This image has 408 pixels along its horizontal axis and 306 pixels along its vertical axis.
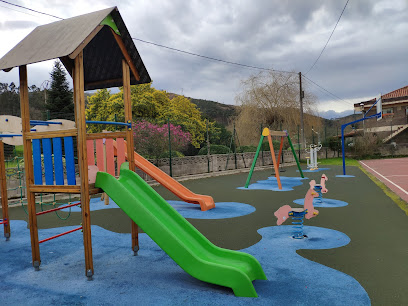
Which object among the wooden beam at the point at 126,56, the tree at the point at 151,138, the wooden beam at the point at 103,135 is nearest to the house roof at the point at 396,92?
the tree at the point at 151,138

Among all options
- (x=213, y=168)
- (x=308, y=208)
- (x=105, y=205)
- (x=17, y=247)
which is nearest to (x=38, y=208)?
(x=105, y=205)

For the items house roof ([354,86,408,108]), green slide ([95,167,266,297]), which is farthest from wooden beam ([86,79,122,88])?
house roof ([354,86,408,108])

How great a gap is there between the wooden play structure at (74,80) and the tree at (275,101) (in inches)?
916

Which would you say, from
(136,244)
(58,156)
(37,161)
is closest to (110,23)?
(58,156)

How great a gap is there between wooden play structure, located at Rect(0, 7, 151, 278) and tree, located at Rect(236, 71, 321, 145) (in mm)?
23259

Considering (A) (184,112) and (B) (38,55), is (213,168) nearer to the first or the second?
(A) (184,112)

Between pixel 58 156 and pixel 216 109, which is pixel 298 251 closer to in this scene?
pixel 58 156

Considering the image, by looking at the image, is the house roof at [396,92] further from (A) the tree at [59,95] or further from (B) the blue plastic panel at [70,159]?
(B) the blue plastic panel at [70,159]

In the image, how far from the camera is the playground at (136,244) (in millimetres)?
2951

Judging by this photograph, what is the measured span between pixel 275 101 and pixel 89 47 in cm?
2559

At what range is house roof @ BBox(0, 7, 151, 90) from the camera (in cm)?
343

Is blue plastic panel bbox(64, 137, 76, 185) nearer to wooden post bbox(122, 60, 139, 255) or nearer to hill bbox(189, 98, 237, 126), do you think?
wooden post bbox(122, 60, 139, 255)

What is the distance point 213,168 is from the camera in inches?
627

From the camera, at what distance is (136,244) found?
13.8 feet
